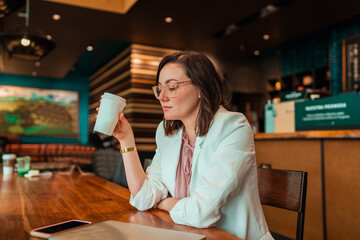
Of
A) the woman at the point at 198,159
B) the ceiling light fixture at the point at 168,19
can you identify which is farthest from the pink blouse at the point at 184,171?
the ceiling light fixture at the point at 168,19

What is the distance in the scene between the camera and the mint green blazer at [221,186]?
876mm

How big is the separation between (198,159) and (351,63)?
5.56 metres

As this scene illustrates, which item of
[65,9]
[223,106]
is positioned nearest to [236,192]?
[223,106]

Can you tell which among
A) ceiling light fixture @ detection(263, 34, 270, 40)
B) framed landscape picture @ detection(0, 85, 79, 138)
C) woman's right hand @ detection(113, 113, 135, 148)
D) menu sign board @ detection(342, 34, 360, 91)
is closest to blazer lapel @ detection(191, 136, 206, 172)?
woman's right hand @ detection(113, 113, 135, 148)

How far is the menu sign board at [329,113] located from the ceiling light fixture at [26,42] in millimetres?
2283

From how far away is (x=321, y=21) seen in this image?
15.9ft

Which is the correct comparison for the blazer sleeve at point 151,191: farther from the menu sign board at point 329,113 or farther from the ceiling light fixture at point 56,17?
the ceiling light fixture at point 56,17

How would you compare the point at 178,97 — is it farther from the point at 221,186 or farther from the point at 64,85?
the point at 64,85

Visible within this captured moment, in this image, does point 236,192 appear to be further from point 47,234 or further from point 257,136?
point 257,136

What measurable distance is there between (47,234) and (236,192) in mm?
534

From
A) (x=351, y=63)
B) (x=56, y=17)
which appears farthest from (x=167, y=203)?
(x=351, y=63)

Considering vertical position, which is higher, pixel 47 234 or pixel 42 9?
pixel 42 9

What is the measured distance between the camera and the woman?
90 cm

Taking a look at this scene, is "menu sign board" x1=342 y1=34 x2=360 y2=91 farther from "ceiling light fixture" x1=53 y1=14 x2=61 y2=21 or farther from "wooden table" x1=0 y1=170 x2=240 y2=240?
"wooden table" x1=0 y1=170 x2=240 y2=240
